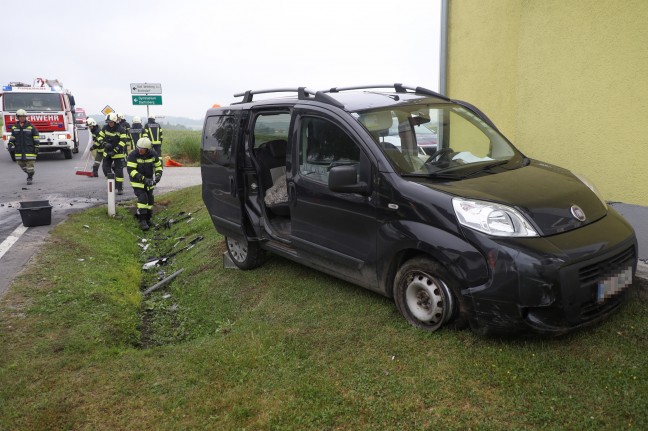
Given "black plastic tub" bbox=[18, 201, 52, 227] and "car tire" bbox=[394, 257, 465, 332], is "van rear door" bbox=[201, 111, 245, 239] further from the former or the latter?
"black plastic tub" bbox=[18, 201, 52, 227]

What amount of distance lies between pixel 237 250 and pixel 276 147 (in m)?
1.34

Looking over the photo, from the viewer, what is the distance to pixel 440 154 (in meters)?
4.44

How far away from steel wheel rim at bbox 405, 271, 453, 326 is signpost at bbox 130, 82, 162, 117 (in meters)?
19.2

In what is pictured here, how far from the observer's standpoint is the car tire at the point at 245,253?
20.0 ft

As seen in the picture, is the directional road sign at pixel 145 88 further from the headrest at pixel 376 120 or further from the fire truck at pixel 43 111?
the headrest at pixel 376 120

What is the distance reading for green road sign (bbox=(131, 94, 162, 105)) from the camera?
21077 mm

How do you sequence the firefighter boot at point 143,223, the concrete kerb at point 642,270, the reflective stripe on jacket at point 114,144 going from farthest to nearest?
the reflective stripe on jacket at point 114,144 → the firefighter boot at point 143,223 → the concrete kerb at point 642,270

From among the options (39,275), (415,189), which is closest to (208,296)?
(39,275)

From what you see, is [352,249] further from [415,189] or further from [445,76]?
[445,76]

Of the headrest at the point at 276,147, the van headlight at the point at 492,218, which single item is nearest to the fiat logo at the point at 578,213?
the van headlight at the point at 492,218

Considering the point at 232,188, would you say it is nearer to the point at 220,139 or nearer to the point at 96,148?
the point at 220,139

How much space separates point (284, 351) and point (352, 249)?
3.37 feet

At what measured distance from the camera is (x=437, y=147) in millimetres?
4543

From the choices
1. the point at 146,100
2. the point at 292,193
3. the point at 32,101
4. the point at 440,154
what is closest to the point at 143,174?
the point at 292,193
